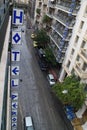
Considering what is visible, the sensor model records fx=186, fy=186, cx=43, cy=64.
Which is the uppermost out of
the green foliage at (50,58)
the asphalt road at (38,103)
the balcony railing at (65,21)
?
the balcony railing at (65,21)

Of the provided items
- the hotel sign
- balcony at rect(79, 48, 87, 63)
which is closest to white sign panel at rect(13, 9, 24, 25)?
the hotel sign

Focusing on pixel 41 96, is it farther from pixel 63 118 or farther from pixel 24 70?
pixel 24 70

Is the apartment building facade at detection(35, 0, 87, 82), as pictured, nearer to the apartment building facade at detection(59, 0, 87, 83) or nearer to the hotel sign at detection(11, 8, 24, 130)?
the apartment building facade at detection(59, 0, 87, 83)

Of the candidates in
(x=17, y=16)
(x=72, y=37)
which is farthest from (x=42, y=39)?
(x=17, y=16)

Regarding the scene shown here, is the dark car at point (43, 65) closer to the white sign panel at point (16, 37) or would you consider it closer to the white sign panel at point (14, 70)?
the white sign panel at point (14, 70)

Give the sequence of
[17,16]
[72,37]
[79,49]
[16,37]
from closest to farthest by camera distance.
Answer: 1. [17,16]
2. [16,37]
3. [79,49]
4. [72,37]

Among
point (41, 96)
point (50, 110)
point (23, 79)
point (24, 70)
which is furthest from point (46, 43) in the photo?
point (50, 110)

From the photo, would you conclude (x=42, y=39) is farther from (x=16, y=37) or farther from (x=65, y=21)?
(x=16, y=37)

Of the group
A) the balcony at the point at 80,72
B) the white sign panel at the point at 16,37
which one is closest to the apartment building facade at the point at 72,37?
the balcony at the point at 80,72

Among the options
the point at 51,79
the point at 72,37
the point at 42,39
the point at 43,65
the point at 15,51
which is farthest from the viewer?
the point at 42,39
